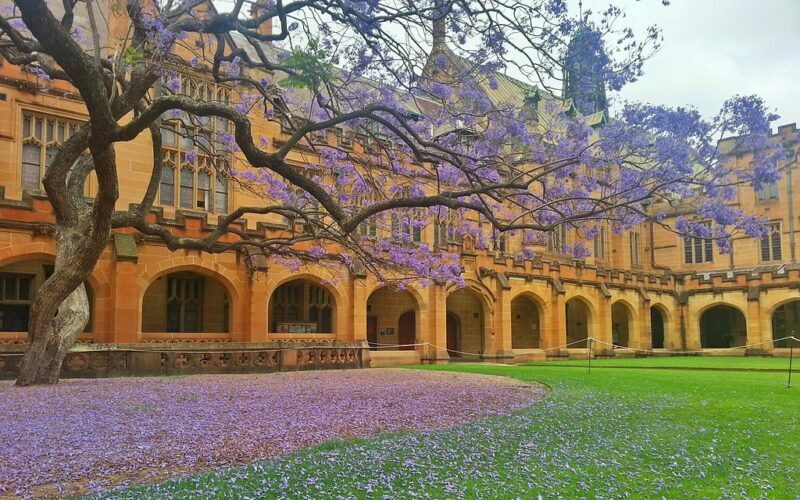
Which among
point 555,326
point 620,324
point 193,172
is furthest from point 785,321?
point 193,172

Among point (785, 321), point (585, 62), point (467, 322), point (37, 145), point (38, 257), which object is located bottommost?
point (785, 321)

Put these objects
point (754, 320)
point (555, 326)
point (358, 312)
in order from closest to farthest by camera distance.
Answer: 1. point (358, 312)
2. point (555, 326)
3. point (754, 320)

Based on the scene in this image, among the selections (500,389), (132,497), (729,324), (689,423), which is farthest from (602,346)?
(132,497)

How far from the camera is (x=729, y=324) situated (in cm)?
4034

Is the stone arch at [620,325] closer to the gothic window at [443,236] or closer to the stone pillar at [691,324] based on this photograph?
the stone pillar at [691,324]

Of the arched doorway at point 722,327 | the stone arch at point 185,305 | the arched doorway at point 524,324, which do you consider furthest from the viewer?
the arched doorway at point 722,327

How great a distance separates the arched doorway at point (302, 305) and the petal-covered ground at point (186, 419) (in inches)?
410

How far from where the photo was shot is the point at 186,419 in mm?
8406

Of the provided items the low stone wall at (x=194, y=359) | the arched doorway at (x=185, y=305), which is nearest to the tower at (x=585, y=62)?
the low stone wall at (x=194, y=359)

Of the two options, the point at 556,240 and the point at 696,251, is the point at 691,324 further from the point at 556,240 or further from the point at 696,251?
the point at 556,240

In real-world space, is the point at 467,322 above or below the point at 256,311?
below

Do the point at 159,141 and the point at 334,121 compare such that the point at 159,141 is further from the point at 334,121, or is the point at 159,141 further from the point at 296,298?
the point at 296,298

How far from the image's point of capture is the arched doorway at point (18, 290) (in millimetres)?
19562

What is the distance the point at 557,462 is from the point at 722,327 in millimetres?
38679
